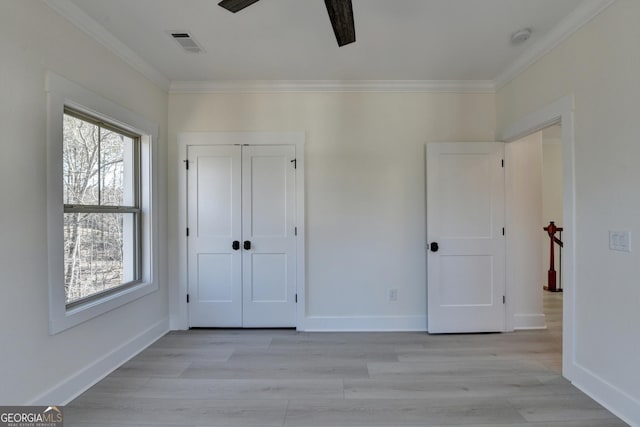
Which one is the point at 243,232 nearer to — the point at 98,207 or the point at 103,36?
the point at 98,207

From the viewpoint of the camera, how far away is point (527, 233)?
3.26 metres

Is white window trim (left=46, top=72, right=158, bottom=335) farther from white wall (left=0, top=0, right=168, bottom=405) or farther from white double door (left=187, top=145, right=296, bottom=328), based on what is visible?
white double door (left=187, top=145, right=296, bottom=328)

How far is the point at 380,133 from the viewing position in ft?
10.7

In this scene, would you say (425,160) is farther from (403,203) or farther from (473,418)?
(473,418)

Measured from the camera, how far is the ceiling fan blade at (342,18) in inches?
61.4

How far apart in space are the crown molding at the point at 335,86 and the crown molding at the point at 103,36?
1.11ft

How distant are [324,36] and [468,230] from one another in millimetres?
2350

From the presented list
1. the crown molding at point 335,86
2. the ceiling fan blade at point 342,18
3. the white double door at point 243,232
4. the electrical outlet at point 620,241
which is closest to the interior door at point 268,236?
the white double door at point 243,232

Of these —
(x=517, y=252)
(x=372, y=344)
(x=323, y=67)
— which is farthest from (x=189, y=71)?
(x=517, y=252)

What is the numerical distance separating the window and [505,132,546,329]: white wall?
3.94 meters

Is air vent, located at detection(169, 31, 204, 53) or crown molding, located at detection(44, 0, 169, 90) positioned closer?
crown molding, located at detection(44, 0, 169, 90)

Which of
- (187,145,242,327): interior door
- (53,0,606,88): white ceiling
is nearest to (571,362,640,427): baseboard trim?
(53,0,606,88): white ceiling

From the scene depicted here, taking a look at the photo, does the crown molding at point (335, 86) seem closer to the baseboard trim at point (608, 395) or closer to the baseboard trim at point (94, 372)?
the baseboard trim at point (94, 372)

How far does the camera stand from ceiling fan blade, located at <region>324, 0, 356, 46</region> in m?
1.56
